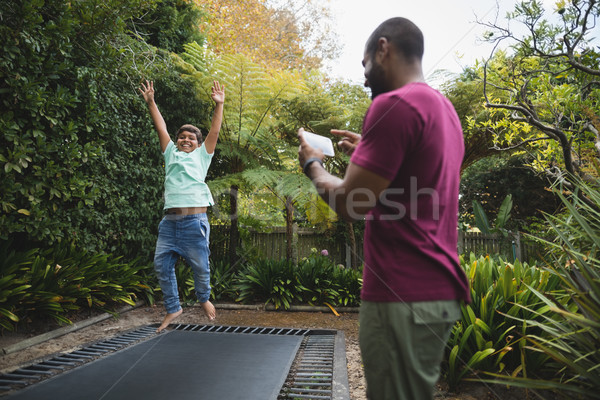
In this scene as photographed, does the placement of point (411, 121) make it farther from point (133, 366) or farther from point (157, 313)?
point (157, 313)

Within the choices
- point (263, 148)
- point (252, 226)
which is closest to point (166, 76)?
point (263, 148)

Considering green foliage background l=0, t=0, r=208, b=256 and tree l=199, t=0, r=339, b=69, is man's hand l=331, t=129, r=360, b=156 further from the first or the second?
Result: tree l=199, t=0, r=339, b=69

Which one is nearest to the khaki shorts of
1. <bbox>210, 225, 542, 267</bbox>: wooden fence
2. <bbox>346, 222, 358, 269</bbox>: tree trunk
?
<bbox>346, 222, 358, 269</bbox>: tree trunk

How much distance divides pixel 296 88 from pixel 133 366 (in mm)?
4912

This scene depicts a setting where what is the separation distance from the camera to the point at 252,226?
25.8ft

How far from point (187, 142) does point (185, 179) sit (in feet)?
1.36

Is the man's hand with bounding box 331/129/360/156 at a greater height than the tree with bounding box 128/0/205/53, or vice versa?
the tree with bounding box 128/0/205/53

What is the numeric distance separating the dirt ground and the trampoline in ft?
0.50

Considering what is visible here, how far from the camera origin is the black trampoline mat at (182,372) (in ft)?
7.79

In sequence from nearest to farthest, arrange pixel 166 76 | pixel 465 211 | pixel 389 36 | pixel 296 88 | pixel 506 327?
pixel 389 36 → pixel 506 327 → pixel 166 76 → pixel 296 88 → pixel 465 211

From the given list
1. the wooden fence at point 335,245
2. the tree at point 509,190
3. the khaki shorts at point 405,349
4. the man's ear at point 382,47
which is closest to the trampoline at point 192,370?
the khaki shorts at point 405,349

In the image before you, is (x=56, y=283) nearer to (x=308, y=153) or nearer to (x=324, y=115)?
(x=308, y=153)

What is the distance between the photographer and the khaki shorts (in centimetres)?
100

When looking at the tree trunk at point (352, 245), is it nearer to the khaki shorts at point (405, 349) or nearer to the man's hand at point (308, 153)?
the man's hand at point (308, 153)
